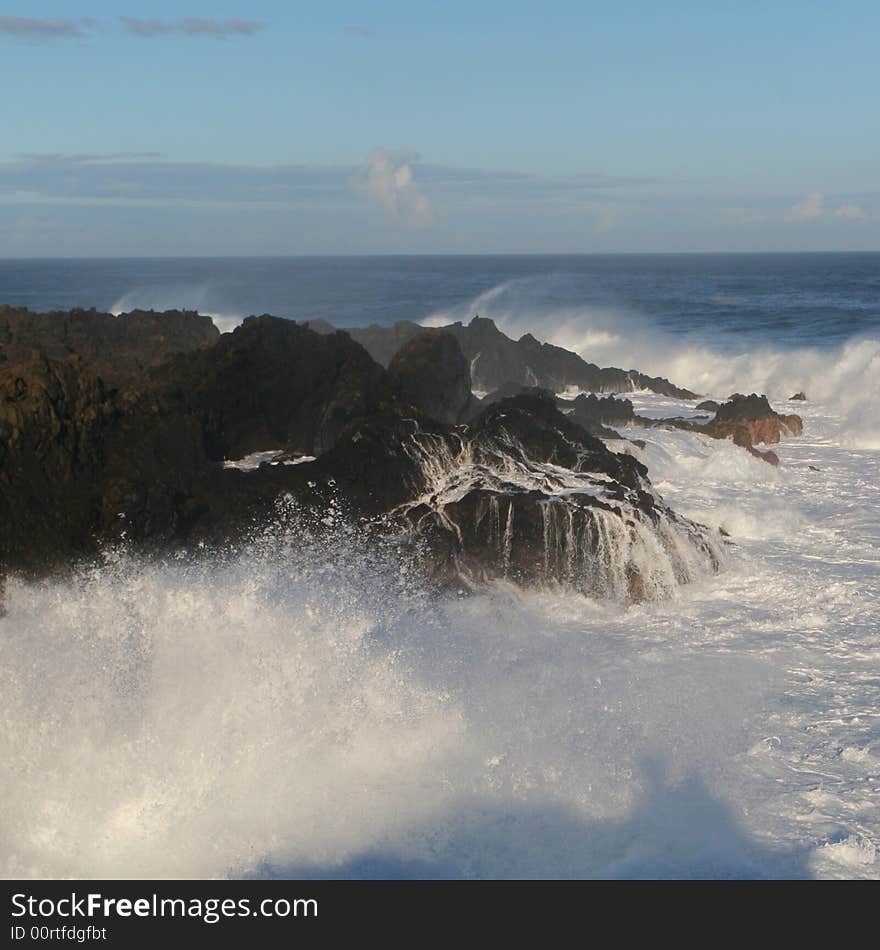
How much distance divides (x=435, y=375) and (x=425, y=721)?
9666 mm

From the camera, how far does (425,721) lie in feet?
24.6

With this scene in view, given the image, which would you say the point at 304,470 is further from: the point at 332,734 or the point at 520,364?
the point at 520,364

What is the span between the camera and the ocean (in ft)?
20.4

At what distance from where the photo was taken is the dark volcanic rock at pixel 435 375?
637 inches

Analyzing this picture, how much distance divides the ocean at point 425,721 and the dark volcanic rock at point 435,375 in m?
6.24

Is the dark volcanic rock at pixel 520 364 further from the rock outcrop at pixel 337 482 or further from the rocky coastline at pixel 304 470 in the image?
the rock outcrop at pixel 337 482

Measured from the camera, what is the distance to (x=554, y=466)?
1184 centimetres

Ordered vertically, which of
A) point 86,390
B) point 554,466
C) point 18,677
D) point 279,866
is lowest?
point 279,866

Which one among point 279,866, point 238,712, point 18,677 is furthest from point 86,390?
point 279,866

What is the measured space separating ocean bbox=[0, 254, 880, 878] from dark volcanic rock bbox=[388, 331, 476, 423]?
624 centimetres

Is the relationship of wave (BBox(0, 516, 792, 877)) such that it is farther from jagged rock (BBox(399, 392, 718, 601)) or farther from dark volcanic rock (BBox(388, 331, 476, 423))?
dark volcanic rock (BBox(388, 331, 476, 423))

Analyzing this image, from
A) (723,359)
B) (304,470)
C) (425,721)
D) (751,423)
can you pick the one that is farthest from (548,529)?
(723,359)
